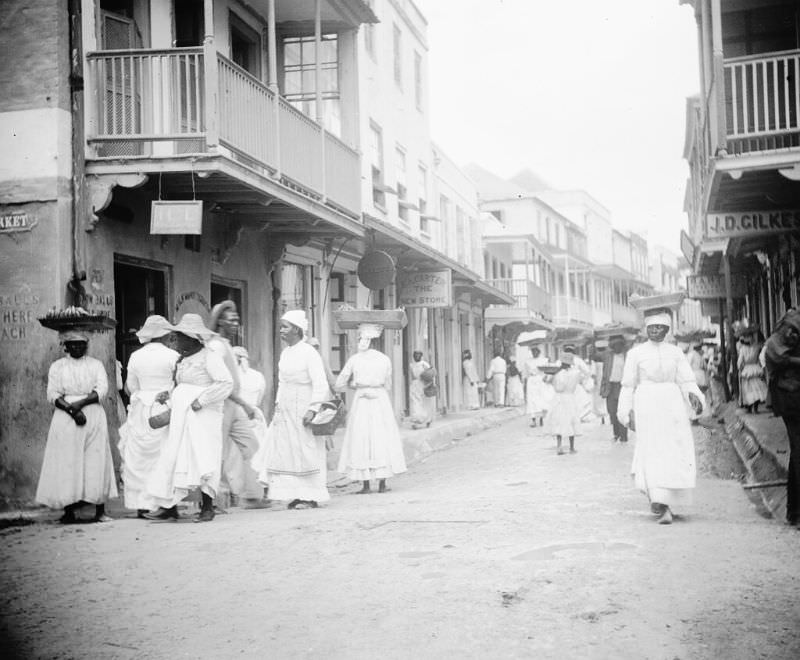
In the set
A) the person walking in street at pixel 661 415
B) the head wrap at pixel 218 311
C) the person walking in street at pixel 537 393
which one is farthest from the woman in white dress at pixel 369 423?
the person walking in street at pixel 537 393

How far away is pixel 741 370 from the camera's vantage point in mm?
19188

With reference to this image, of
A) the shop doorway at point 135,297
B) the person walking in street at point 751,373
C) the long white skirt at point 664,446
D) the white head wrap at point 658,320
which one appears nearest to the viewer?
the long white skirt at point 664,446

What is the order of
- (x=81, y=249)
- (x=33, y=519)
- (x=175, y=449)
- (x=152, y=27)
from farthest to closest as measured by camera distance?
(x=152, y=27), (x=81, y=249), (x=33, y=519), (x=175, y=449)

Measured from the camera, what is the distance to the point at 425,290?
23656 mm

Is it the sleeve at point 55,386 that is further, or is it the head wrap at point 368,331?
the head wrap at point 368,331

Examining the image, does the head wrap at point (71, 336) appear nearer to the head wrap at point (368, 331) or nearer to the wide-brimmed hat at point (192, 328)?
the wide-brimmed hat at point (192, 328)

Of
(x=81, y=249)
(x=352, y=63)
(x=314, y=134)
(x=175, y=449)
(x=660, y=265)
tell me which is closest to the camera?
(x=175, y=449)

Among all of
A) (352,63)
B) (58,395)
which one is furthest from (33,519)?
(352,63)

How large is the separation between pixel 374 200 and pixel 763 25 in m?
8.69

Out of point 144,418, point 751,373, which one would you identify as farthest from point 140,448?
point 751,373

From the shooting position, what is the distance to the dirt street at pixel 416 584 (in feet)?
16.1

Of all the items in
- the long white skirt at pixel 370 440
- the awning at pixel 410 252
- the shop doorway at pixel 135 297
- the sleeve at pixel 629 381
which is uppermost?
the awning at pixel 410 252

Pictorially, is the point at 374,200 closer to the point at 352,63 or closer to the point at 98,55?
the point at 352,63

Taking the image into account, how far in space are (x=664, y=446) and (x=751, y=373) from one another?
10.8m
